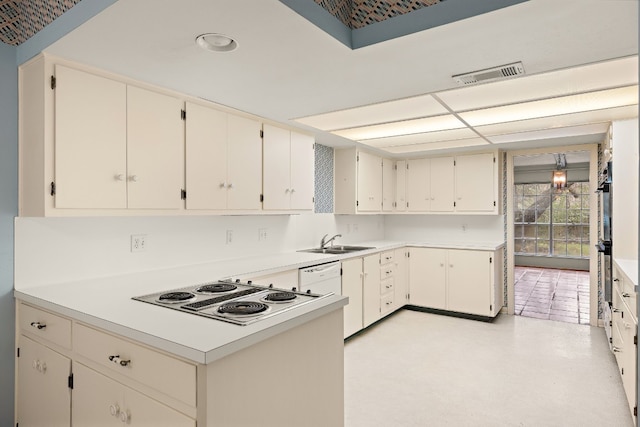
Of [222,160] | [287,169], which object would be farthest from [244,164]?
[287,169]

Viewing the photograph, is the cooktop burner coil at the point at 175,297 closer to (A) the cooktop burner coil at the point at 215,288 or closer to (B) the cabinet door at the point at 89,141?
(A) the cooktop burner coil at the point at 215,288

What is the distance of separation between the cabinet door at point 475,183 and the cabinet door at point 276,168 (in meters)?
2.62

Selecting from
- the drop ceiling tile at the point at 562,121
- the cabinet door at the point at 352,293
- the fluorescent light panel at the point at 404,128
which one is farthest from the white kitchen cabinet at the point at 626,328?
the cabinet door at the point at 352,293

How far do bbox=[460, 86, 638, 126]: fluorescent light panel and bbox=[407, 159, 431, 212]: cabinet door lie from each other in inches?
74.2

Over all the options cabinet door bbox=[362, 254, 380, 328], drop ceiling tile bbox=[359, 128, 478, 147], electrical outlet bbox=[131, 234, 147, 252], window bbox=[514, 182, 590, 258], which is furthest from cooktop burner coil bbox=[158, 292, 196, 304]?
window bbox=[514, 182, 590, 258]

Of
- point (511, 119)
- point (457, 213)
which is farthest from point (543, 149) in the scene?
point (511, 119)

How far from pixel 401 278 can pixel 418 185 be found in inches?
52.9

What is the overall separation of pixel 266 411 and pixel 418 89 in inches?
79.6

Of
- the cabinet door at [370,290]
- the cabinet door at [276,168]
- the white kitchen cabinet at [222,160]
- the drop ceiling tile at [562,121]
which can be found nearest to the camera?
the white kitchen cabinet at [222,160]

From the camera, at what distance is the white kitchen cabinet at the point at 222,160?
262 cm

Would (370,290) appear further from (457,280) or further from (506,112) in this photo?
(506,112)

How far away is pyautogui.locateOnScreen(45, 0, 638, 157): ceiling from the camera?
1.53 meters

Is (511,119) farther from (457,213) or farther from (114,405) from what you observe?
(114,405)

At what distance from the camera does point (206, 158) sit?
272 cm
